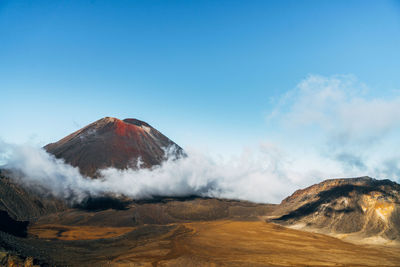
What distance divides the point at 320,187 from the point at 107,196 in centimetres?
5470

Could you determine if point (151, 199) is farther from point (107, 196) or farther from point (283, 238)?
point (283, 238)

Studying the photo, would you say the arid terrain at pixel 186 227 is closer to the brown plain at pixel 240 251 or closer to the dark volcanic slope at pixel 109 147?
the brown plain at pixel 240 251

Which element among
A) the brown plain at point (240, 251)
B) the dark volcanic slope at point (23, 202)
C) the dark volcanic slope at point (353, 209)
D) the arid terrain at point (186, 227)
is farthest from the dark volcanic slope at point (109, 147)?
the dark volcanic slope at point (353, 209)

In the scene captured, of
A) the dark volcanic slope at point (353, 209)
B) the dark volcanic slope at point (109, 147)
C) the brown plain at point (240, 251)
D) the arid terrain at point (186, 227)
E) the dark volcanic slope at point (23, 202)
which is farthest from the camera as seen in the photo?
the dark volcanic slope at point (109, 147)

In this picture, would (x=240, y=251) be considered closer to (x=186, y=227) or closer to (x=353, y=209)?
(x=186, y=227)

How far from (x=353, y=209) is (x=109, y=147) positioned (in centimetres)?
6949

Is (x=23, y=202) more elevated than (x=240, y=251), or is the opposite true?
(x=23, y=202)

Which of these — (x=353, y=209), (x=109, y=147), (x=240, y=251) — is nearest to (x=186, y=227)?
(x=240, y=251)

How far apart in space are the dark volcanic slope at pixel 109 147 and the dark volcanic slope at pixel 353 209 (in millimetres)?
49225

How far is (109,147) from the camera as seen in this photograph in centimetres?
8269

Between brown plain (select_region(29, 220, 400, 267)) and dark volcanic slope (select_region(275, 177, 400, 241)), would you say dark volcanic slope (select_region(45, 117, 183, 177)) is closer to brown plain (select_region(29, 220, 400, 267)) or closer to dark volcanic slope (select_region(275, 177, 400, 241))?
brown plain (select_region(29, 220, 400, 267))

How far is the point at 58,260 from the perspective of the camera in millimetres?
20688

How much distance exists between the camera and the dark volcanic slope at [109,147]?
7375cm

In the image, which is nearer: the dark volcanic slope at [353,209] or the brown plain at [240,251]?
the brown plain at [240,251]
